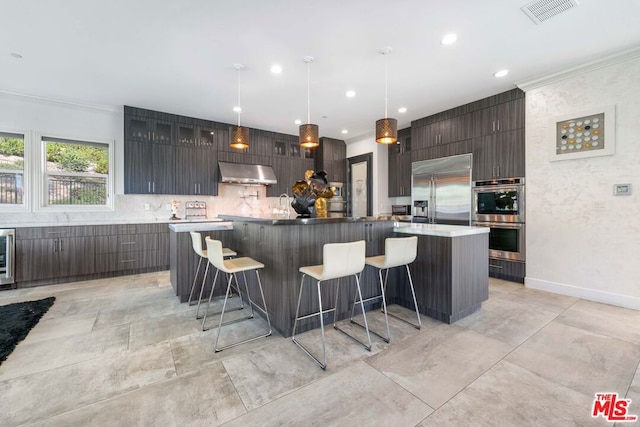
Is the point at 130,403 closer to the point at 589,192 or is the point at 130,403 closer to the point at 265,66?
the point at 265,66

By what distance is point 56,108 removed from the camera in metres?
4.53

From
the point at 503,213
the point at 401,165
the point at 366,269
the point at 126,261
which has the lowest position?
the point at 126,261

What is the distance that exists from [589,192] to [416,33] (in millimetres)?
2934

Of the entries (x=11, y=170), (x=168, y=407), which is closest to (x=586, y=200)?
(x=168, y=407)

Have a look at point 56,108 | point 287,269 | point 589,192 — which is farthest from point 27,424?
point 589,192

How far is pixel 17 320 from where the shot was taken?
2.75 metres

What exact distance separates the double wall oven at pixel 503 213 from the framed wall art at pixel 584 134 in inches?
24.0

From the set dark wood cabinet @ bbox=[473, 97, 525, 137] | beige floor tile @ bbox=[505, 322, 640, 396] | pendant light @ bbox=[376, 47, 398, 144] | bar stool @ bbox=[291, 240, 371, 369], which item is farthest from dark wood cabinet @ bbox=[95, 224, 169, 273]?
dark wood cabinet @ bbox=[473, 97, 525, 137]

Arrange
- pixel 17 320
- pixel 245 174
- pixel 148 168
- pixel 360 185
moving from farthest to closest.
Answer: pixel 360 185
pixel 245 174
pixel 148 168
pixel 17 320

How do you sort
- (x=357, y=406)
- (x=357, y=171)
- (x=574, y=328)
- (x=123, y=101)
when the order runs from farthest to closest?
(x=357, y=171) < (x=123, y=101) < (x=574, y=328) < (x=357, y=406)

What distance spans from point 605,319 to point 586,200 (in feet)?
4.80

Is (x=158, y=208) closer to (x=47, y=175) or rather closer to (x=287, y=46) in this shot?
(x=47, y=175)

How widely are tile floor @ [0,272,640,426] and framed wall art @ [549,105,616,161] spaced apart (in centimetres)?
192

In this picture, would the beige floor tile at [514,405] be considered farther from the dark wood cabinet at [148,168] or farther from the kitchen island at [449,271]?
the dark wood cabinet at [148,168]
